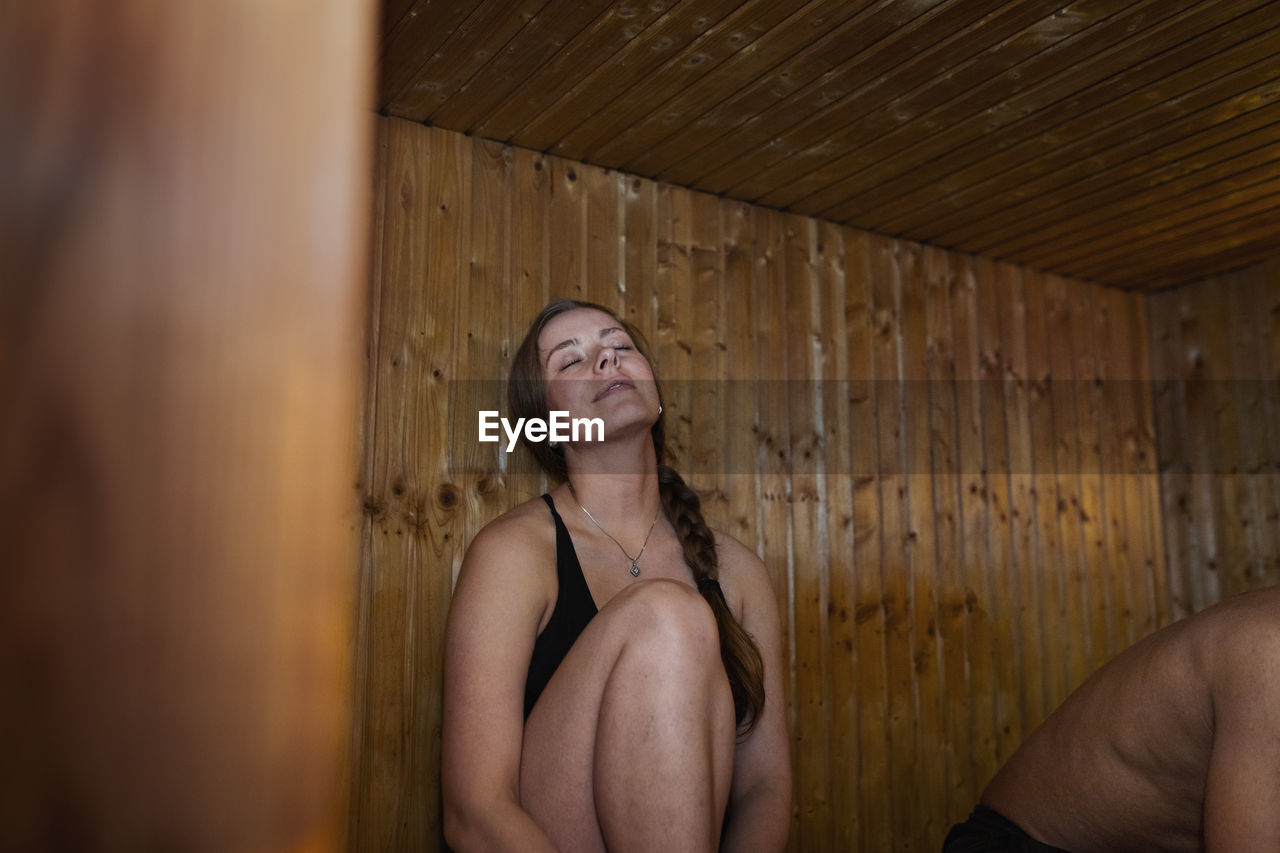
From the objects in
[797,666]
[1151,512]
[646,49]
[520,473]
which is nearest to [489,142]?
[646,49]

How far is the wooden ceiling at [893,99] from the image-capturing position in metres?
Result: 1.93

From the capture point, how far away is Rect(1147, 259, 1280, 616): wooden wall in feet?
10.6

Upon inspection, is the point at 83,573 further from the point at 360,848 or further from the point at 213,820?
the point at 360,848

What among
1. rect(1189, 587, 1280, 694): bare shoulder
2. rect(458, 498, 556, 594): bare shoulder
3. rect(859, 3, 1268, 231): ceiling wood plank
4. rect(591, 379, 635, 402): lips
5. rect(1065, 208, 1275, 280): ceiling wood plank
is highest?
rect(859, 3, 1268, 231): ceiling wood plank

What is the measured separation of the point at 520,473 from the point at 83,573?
216 cm

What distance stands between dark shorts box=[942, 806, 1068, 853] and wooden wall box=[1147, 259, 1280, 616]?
6.55ft

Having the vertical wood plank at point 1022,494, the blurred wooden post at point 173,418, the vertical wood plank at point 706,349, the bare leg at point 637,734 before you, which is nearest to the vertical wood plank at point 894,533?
the vertical wood plank at point 1022,494

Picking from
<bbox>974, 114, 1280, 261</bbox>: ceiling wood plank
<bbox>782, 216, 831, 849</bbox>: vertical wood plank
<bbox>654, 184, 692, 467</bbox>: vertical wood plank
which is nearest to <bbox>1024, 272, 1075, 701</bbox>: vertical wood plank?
<bbox>974, 114, 1280, 261</bbox>: ceiling wood plank

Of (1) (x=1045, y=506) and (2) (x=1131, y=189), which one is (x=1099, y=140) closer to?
(2) (x=1131, y=189)

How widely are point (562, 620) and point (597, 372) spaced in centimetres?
53

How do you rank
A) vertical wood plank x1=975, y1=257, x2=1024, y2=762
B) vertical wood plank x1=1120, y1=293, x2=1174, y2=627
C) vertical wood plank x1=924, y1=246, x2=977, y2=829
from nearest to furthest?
1. vertical wood plank x1=924, y1=246, x2=977, y2=829
2. vertical wood plank x1=975, y1=257, x2=1024, y2=762
3. vertical wood plank x1=1120, y1=293, x2=1174, y2=627

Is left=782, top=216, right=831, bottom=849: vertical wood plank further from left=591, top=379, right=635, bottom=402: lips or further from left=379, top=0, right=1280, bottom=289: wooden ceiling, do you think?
left=591, top=379, right=635, bottom=402: lips

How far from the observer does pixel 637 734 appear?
1378mm

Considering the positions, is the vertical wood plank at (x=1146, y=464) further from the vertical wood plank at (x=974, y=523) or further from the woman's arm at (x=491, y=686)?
the woman's arm at (x=491, y=686)
